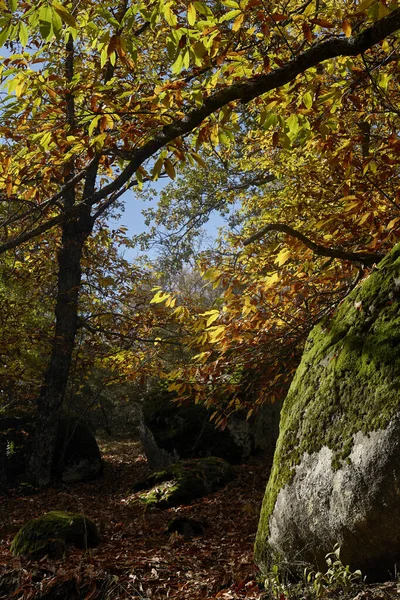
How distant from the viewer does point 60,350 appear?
1138cm

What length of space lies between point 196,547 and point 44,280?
27.3 ft

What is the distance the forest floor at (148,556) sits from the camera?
436 centimetres

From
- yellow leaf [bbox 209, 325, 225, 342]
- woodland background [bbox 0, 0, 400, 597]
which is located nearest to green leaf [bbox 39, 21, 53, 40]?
woodland background [bbox 0, 0, 400, 597]

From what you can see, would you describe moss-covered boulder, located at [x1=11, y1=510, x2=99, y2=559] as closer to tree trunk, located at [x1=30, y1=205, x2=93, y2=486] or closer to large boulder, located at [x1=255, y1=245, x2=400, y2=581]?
large boulder, located at [x1=255, y1=245, x2=400, y2=581]

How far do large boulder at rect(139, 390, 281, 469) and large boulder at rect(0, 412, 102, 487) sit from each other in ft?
5.12

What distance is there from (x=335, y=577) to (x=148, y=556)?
2.69m

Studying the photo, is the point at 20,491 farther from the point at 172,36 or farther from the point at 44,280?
the point at 172,36

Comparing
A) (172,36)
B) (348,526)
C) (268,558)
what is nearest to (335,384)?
(348,526)

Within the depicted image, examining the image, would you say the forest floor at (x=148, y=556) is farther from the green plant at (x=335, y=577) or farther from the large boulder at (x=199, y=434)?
the large boulder at (x=199, y=434)

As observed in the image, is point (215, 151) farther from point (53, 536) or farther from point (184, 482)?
point (184, 482)

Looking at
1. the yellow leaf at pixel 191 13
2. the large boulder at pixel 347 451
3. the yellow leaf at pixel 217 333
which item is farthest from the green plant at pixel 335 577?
the yellow leaf at pixel 191 13

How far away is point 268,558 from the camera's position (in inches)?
157

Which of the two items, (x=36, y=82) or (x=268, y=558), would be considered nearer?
(x=36, y=82)

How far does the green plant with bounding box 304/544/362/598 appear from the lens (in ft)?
10.5
